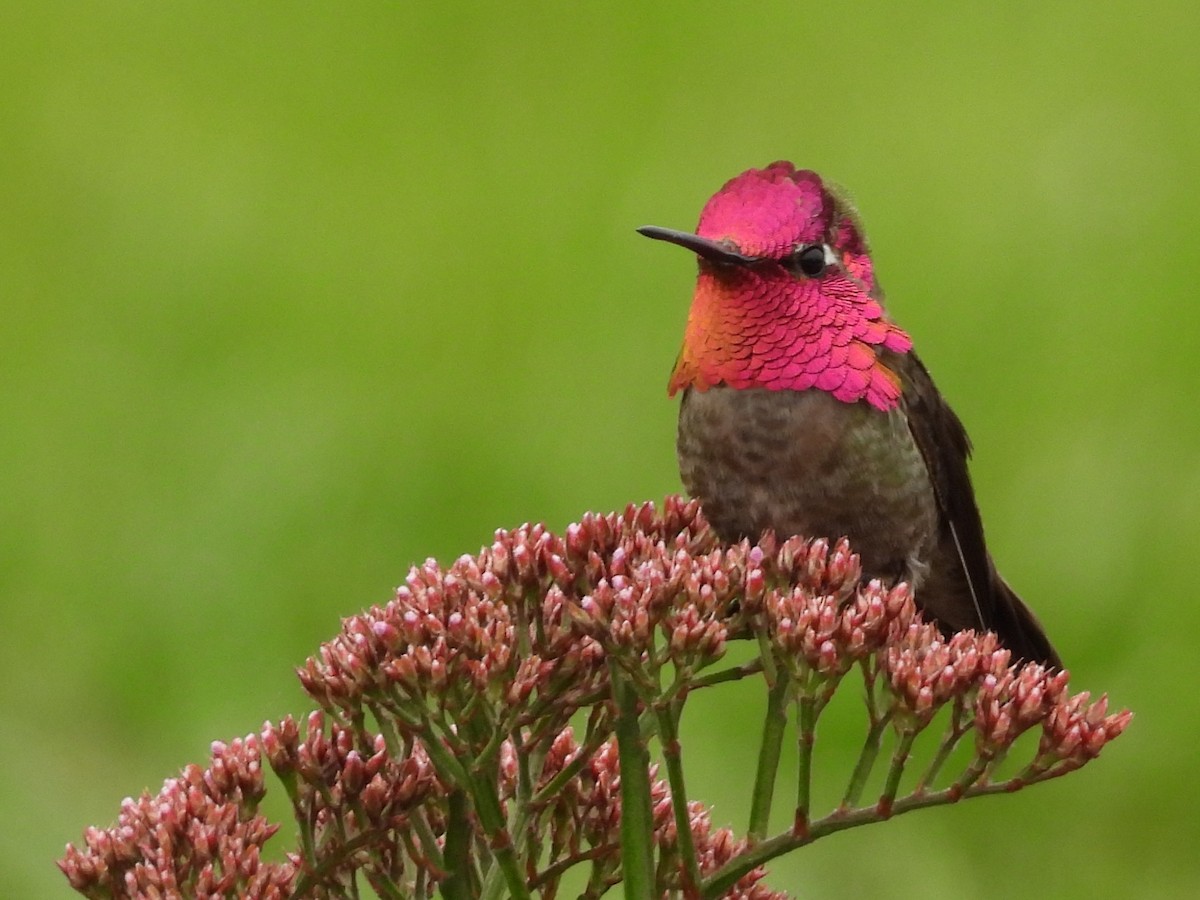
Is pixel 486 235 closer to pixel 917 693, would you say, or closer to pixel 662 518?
pixel 662 518

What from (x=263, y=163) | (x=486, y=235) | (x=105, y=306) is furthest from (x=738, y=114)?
(x=105, y=306)

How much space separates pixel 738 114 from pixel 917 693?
394 cm

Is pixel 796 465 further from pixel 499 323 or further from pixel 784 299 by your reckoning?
pixel 499 323

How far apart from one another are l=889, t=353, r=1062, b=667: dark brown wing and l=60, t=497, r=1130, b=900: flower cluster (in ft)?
2.93

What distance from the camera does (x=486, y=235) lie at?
577cm

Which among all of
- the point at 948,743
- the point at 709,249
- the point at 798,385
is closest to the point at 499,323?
the point at 798,385

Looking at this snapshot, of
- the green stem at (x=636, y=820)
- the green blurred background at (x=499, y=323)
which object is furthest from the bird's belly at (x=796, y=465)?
the green blurred background at (x=499, y=323)

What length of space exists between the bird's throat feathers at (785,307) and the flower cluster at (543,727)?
611 millimetres

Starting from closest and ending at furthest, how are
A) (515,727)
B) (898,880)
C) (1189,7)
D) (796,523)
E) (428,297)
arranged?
1. (515,727)
2. (796,523)
3. (898,880)
4. (428,297)
5. (1189,7)

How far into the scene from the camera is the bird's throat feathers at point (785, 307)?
290cm

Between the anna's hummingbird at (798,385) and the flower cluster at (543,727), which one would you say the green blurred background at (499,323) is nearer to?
the anna's hummingbird at (798,385)

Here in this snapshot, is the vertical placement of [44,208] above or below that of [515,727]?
above

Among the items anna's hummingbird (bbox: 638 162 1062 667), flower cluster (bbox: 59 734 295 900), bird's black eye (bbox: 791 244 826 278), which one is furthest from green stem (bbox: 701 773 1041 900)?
bird's black eye (bbox: 791 244 826 278)

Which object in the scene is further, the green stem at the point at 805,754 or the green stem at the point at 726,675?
the green stem at the point at 726,675
